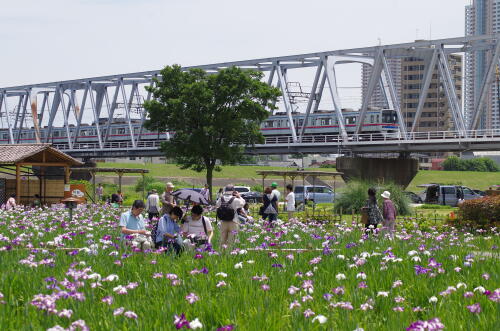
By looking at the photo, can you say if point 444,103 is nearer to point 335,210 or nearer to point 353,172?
point 353,172

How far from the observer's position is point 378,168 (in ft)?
169

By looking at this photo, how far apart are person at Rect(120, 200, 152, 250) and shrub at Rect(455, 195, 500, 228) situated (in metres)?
12.1

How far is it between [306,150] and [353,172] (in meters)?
7.23

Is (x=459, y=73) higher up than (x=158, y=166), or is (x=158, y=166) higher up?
(x=459, y=73)

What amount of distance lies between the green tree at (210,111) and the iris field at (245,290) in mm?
31956

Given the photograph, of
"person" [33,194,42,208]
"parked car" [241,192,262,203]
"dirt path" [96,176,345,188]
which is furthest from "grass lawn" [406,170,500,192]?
"person" [33,194,42,208]

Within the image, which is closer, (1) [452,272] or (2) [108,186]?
Result: (1) [452,272]

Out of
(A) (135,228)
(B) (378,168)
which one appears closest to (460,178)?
(B) (378,168)

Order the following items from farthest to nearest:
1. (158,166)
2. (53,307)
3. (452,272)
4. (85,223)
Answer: (158,166) < (85,223) < (452,272) < (53,307)

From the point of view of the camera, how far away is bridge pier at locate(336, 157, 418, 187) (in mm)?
50344

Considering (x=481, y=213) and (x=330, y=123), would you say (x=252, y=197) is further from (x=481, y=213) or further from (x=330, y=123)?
(x=481, y=213)

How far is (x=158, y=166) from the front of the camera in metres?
93.9

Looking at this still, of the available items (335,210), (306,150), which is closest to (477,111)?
(306,150)

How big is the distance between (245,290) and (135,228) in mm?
5128
